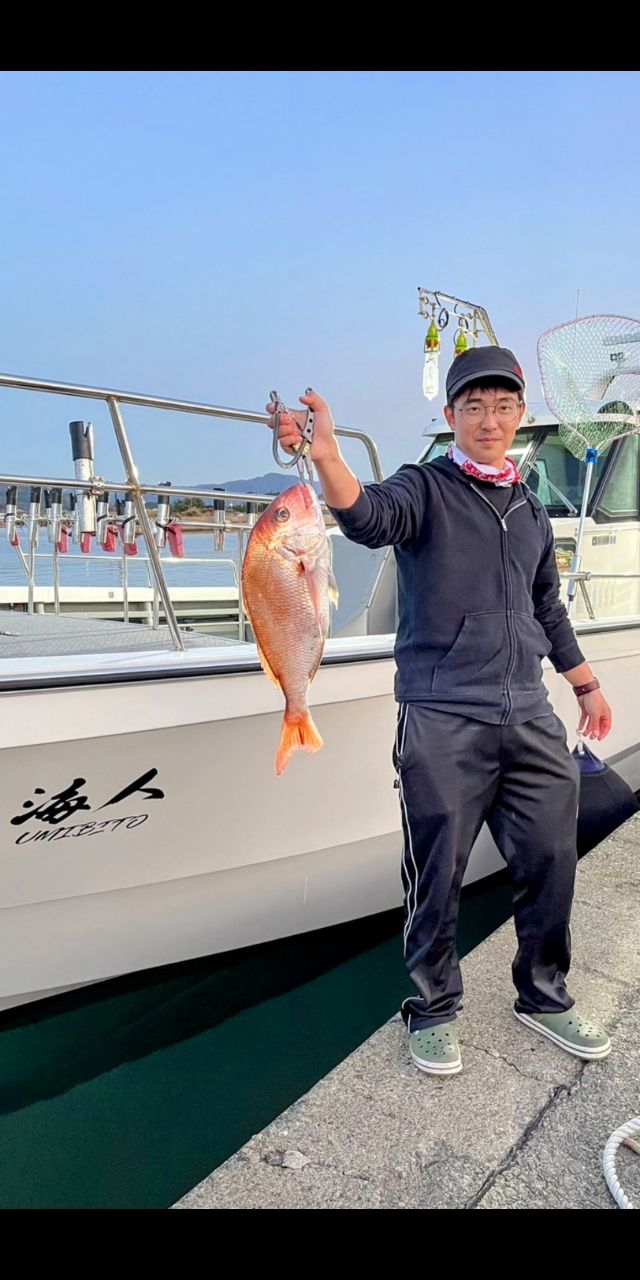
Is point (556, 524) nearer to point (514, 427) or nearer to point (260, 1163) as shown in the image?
point (514, 427)

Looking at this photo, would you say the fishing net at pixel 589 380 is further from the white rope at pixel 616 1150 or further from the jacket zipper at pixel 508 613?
the white rope at pixel 616 1150

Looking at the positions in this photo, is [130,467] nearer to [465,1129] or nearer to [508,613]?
[508,613]

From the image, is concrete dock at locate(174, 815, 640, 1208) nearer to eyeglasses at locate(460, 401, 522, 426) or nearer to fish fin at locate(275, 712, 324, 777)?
fish fin at locate(275, 712, 324, 777)

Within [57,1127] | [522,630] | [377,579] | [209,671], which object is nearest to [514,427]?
[522,630]

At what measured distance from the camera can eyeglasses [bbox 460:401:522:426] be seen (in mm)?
2137

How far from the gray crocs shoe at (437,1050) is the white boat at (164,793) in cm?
121

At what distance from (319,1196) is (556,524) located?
4.28 meters

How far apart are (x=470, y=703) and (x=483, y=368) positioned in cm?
88

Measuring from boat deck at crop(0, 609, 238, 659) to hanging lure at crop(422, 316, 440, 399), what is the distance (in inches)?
65.9

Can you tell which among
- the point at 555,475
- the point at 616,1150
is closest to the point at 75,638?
the point at 616,1150

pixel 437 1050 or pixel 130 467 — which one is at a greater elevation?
pixel 130 467

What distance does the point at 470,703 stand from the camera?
83.0 inches

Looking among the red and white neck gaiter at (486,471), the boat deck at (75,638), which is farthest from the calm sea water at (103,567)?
the red and white neck gaiter at (486,471)

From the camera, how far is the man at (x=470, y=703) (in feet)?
6.93
